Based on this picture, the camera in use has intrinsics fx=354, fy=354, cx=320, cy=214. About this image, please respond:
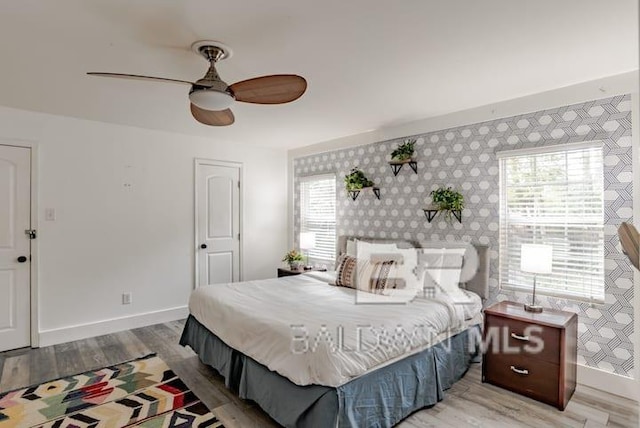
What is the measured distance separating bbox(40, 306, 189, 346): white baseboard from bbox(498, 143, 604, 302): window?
12.8 feet

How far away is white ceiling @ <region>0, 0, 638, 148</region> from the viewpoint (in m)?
1.88

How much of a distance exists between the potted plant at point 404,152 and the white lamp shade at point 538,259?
161 centimetres

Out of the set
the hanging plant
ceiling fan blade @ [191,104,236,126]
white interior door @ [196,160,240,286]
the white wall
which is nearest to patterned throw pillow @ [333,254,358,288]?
the hanging plant

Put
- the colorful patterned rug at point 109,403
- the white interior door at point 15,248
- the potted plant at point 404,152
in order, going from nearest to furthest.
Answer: the colorful patterned rug at point 109,403 < the white interior door at point 15,248 < the potted plant at point 404,152

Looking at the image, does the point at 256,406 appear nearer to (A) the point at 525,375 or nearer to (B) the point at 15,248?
(A) the point at 525,375

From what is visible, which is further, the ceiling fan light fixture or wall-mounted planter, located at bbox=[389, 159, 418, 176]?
wall-mounted planter, located at bbox=[389, 159, 418, 176]

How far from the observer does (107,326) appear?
4.09 meters

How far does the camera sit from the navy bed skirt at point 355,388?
198 centimetres

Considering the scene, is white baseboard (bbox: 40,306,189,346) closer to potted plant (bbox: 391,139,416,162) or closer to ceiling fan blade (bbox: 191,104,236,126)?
ceiling fan blade (bbox: 191,104,236,126)

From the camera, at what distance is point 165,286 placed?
455 cm

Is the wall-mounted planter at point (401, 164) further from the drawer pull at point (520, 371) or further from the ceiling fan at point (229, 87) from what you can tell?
the drawer pull at point (520, 371)

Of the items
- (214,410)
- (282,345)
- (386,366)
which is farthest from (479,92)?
(214,410)

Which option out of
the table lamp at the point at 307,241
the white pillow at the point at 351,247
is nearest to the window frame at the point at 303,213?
the table lamp at the point at 307,241

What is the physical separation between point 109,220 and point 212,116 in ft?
7.48
